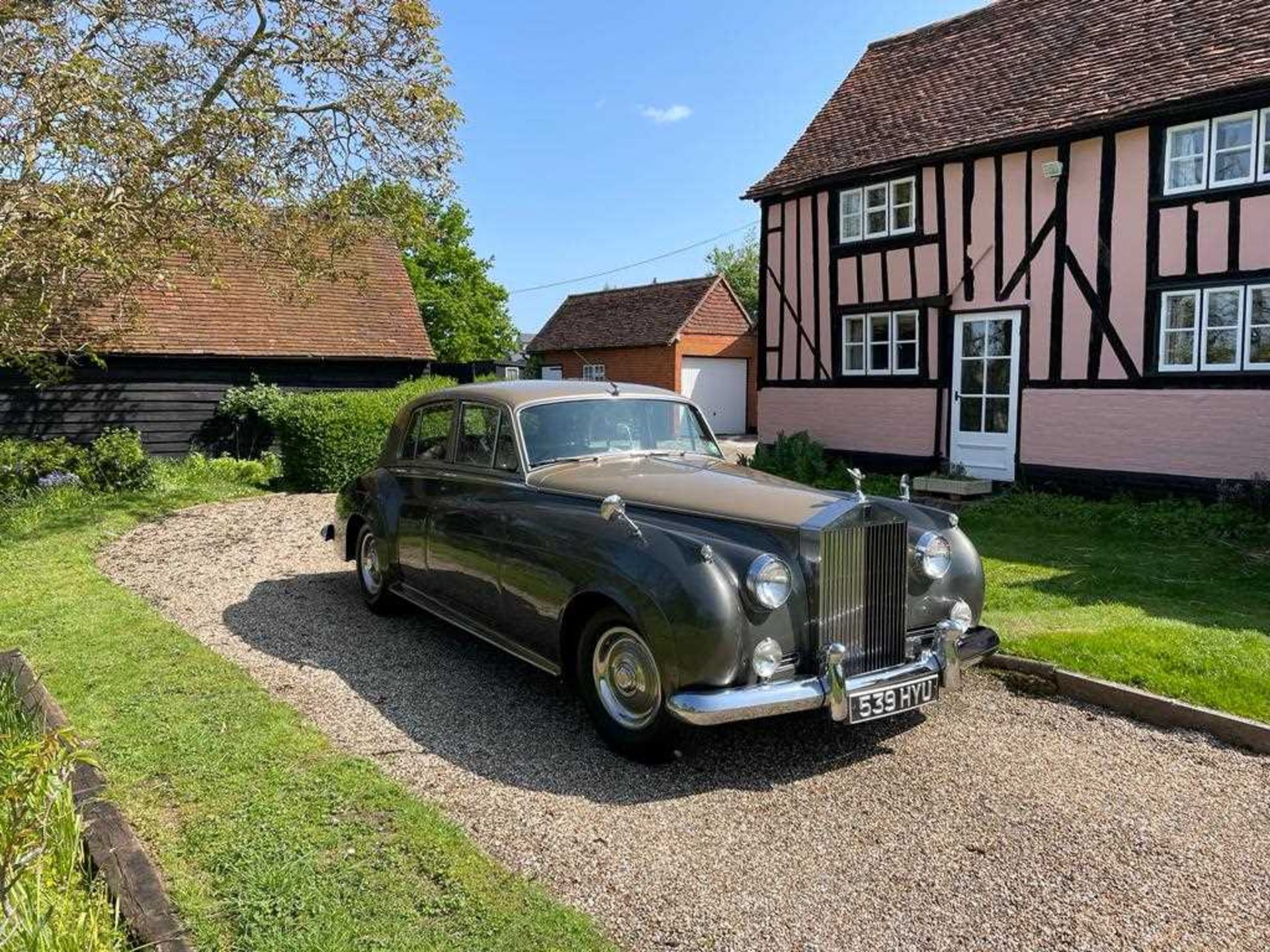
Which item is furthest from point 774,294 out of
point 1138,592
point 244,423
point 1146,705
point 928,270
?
point 1146,705

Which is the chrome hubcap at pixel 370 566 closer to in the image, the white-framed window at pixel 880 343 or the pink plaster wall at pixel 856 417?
the pink plaster wall at pixel 856 417

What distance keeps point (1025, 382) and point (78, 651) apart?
1159cm

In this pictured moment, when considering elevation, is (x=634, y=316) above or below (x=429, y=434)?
above

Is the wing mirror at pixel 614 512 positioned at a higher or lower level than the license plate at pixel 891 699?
higher

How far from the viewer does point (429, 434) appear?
618cm

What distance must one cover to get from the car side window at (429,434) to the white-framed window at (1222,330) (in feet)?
31.0

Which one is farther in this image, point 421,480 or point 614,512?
point 421,480

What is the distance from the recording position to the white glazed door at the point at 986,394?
1246cm

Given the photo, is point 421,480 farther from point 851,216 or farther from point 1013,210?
point 851,216

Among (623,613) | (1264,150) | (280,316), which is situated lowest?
(623,613)

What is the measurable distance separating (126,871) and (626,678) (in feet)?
6.89

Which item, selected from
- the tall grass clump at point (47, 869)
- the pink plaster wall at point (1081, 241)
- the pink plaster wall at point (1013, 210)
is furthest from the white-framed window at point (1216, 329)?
the tall grass clump at point (47, 869)

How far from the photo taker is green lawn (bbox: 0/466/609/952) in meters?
2.81

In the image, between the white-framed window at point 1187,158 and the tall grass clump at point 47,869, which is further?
the white-framed window at point 1187,158
